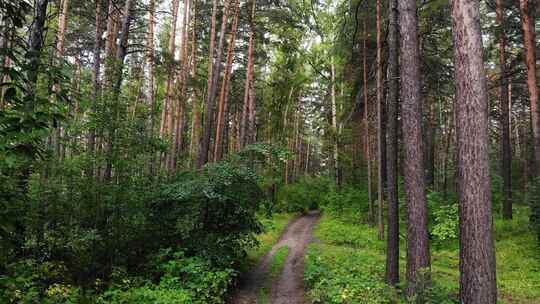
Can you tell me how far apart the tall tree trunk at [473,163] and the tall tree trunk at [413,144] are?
166 cm

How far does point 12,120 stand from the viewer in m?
1.94

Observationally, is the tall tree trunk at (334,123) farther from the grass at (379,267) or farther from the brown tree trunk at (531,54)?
the brown tree trunk at (531,54)

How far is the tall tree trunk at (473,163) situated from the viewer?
196 inches

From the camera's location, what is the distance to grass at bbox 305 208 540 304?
7.62 m

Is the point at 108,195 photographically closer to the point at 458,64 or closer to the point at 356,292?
the point at 356,292

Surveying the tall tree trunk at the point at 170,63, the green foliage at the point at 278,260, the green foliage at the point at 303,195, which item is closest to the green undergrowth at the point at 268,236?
the green foliage at the point at 278,260

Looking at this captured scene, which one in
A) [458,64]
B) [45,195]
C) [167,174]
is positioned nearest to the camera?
[458,64]

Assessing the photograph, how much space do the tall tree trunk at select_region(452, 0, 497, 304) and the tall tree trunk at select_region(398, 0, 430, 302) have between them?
1.66 metres

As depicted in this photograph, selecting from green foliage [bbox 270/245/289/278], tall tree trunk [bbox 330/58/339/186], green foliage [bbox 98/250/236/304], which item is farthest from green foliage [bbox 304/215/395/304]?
tall tree trunk [bbox 330/58/339/186]

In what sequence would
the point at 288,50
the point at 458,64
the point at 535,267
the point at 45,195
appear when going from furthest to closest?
the point at 288,50
the point at 535,267
the point at 45,195
the point at 458,64

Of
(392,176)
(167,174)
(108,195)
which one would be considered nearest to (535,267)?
(392,176)

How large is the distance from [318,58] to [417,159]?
1847 cm

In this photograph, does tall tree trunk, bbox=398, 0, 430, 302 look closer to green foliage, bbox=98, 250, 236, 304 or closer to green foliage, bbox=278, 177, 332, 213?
green foliage, bbox=98, 250, 236, 304

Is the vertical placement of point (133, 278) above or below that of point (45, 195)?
below
